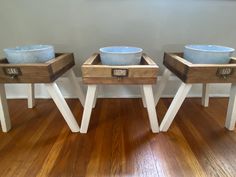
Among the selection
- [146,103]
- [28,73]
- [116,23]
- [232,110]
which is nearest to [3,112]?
[28,73]

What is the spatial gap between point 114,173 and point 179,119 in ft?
1.81

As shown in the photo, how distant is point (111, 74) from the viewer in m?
0.84

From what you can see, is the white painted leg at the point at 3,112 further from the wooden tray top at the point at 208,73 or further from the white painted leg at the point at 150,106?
the wooden tray top at the point at 208,73

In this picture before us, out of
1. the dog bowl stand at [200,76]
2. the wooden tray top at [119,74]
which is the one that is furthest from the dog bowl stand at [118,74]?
the dog bowl stand at [200,76]

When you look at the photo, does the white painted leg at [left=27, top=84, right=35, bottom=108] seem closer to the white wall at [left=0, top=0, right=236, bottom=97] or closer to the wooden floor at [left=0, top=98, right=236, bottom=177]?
the wooden floor at [left=0, top=98, right=236, bottom=177]

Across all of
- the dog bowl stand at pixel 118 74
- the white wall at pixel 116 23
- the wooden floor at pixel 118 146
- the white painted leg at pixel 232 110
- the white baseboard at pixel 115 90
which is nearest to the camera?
the wooden floor at pixel 118 146

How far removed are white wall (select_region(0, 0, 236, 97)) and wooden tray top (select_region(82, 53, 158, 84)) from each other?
1.55ft

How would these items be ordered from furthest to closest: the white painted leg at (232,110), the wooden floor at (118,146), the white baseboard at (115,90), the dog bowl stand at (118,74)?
the white baseboard at (115,90), the white painted leg at (232,110), the dog bowl stand at (118,74), the wooden floor at (118,146)

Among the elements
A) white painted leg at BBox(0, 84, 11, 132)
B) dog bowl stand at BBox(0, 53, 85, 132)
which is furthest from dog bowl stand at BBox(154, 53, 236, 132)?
white painted leg at BBox(0, 84, 11, 132)

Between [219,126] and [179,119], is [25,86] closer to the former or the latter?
[179,119]

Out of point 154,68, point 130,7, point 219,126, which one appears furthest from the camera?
point 130,7

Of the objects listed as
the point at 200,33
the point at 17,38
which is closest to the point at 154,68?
the point at 200,33

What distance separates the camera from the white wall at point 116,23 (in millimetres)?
1205

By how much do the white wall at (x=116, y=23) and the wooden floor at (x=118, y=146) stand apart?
0.43 m
